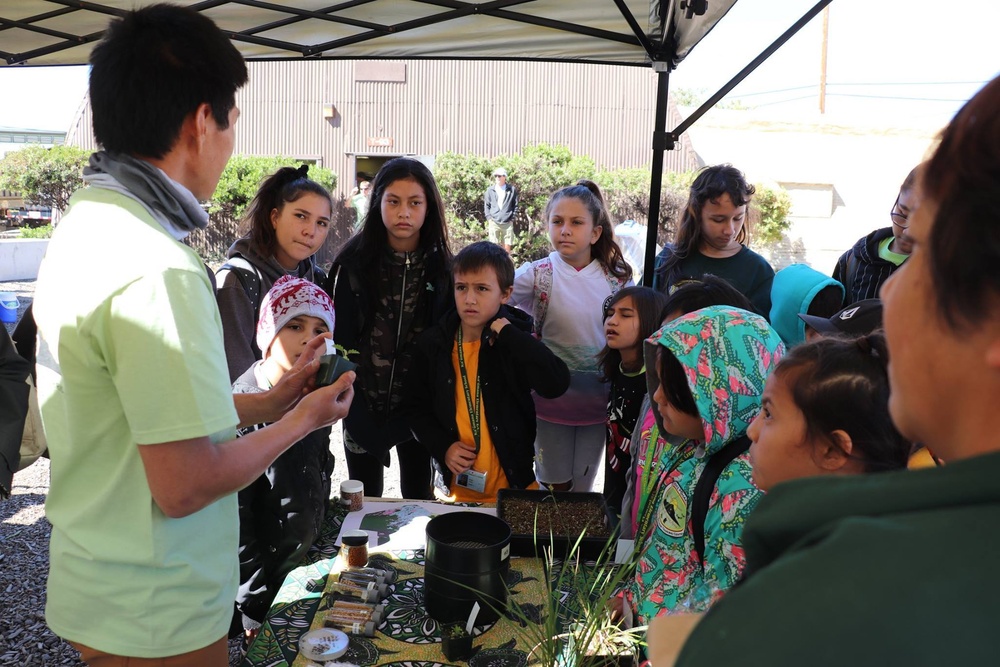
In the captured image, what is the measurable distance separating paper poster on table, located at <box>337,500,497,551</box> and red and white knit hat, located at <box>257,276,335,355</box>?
62cm

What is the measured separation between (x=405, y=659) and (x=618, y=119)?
21276mm

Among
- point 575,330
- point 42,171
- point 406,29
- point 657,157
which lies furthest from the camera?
point 42,171

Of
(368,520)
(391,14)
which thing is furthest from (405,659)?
(391,14)

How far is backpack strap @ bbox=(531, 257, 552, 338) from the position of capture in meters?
3.50

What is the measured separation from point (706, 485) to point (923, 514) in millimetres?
1225

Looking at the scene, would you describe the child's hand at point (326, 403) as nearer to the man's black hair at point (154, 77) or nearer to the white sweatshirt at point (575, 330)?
the man's black hair at point (154, 77)

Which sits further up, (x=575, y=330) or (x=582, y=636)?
(x=575, y=330)

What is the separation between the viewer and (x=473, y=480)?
110 inches

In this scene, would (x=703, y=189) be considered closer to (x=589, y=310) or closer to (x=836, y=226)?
(x=589, y=310)

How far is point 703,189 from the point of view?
3424 mm

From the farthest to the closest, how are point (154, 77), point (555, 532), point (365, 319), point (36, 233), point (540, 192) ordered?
point (540, 192) → point (36, 233) → point (365, 319) → point (555, 532) → point (154, 77)

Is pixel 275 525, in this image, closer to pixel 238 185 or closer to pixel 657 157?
pixel 657 157

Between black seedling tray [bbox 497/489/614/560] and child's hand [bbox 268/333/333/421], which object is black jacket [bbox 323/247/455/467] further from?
child's hand [bbox 268/333/333/421]

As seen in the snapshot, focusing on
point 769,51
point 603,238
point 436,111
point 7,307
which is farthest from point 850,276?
point 436,111
